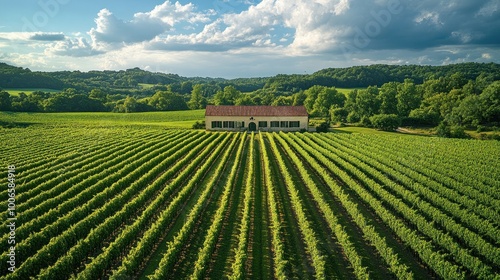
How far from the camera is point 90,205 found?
21.1m

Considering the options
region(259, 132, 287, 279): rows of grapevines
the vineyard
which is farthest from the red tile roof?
region(259, 132, 287, 279): rows of grapevines

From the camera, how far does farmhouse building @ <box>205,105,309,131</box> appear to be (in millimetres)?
65000

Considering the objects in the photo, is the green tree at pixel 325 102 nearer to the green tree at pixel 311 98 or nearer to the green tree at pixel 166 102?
the green tree at pixel 311 98

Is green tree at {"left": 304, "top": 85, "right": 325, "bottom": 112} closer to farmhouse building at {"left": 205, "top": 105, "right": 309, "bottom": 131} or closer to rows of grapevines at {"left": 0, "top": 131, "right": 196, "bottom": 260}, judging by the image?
farmhouse building at {"left": 205, "top": 105, "right": 309, "bottom": 131}

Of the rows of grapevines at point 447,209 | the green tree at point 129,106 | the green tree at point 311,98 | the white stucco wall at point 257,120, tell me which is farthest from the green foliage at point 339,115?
the green tree at point 129,106

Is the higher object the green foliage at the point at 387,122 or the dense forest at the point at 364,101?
the dense forest at the point at 364,101

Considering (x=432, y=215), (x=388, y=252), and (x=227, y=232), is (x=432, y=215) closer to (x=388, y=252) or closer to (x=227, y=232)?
(x=388, y=252)

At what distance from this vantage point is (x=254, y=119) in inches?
2579

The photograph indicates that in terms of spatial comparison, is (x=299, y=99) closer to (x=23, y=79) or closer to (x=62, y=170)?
(x=62, y=170)

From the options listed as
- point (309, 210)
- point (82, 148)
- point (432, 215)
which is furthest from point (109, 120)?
point (432, 215)

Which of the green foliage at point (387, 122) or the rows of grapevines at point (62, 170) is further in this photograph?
the green foliage at point (387, 122)

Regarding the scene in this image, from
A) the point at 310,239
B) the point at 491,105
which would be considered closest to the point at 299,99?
the point at 491,105

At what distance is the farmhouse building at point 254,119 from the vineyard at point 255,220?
28745mm

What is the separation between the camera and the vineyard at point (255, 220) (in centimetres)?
1488
